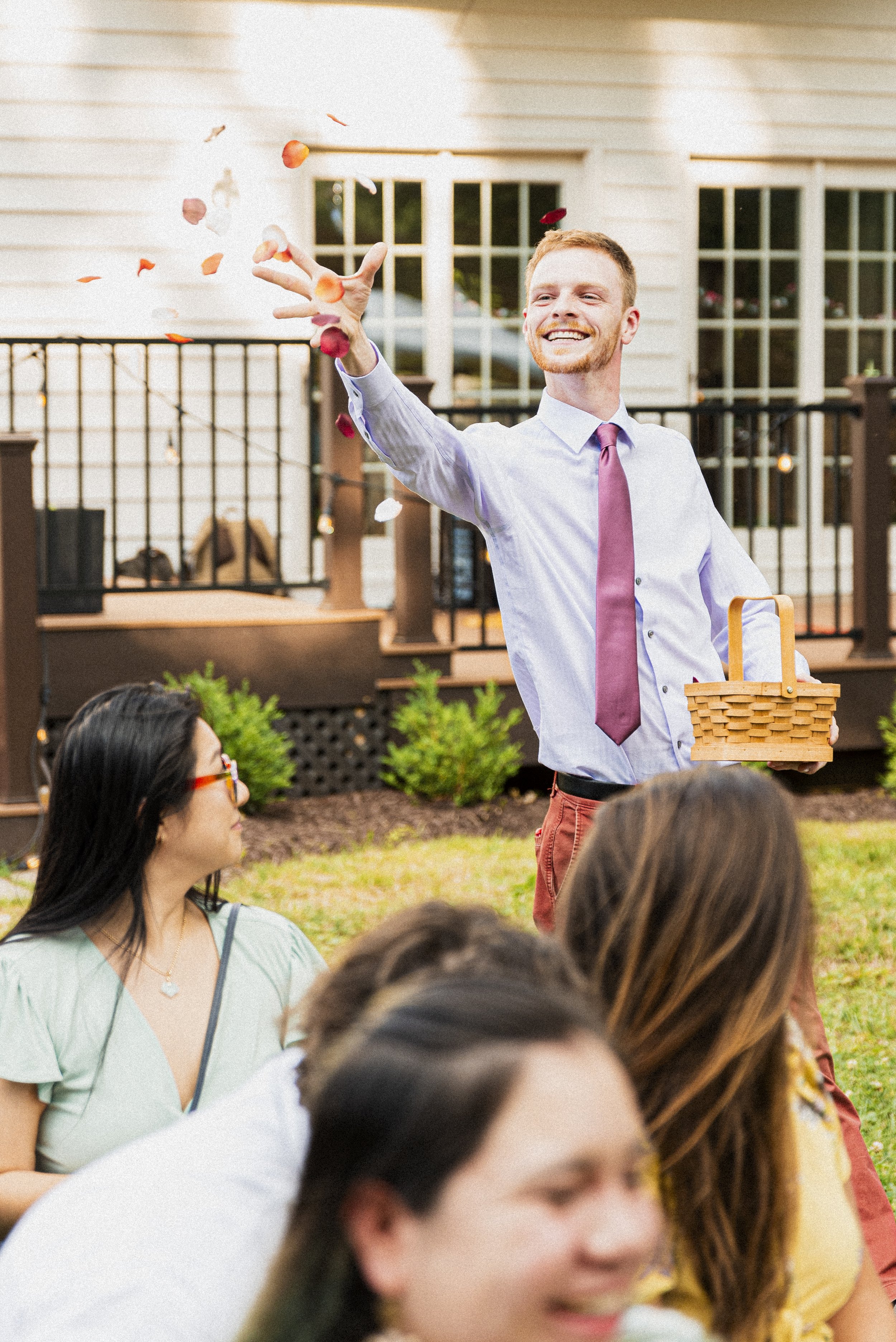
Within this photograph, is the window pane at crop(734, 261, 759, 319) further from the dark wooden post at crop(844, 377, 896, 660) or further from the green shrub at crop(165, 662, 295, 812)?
the green shrub at crop(165, 662, 295, 812)

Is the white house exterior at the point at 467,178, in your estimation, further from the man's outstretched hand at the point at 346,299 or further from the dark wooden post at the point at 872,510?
the man's outstretched hand at the point at 346,299

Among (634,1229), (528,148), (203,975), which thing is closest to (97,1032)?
(203,975)

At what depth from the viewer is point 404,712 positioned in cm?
623

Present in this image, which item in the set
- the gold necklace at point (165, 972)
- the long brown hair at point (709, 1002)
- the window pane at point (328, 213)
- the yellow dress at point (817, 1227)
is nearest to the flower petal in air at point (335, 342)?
the gold necklace at point (165, 972)

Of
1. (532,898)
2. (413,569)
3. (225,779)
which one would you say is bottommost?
(532,898)

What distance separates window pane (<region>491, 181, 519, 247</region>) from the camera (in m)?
→ 8.60

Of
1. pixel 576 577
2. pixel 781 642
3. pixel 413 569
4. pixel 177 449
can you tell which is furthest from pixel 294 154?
pixel 177 449

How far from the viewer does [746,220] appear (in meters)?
8.87

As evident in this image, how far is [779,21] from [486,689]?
4917 mm

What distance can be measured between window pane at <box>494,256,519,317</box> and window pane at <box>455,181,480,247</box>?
0.19m

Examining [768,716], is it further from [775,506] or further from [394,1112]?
[775,506]

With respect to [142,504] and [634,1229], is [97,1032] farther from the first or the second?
[142,504]

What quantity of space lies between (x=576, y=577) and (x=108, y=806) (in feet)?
2.91

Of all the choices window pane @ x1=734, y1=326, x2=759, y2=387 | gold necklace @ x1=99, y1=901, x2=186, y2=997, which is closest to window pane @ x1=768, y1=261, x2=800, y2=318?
window pane @ x1=734, y1=326, x2=759, y2=387
